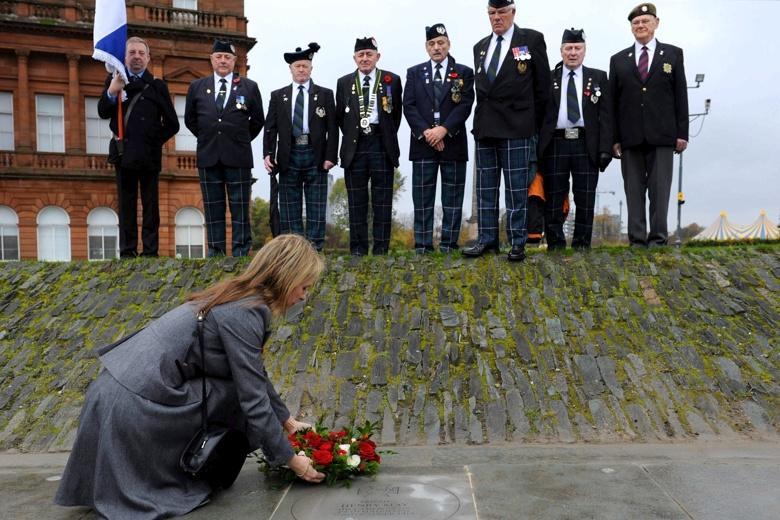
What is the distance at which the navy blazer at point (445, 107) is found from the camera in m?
7.77

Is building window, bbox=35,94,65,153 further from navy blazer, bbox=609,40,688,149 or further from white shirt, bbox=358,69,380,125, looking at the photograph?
navy blazer, bbox=609,40,688,149

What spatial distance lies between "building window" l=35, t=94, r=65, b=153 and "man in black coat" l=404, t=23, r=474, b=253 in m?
31.3

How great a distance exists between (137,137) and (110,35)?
1356mm

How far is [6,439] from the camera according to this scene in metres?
5.07

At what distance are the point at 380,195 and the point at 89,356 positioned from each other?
12.3ft

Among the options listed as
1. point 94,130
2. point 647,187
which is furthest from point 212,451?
point 94,130

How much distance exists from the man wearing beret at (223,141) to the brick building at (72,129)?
26.0m

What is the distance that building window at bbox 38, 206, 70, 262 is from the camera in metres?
33.4

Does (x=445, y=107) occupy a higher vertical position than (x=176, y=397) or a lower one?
higher

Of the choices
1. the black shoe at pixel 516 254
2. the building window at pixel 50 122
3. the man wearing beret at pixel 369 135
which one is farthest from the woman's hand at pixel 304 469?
the building window at pixel 50 122

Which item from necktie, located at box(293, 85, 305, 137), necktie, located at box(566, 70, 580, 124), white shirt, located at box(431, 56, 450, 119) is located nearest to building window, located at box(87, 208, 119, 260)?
necktie, located at box(293, 85, 305, 137)

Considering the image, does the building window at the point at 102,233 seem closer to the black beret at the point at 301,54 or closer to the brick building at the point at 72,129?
the brick building at the point at 72,129

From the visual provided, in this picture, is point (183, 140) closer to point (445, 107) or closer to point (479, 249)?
point (445, 107)

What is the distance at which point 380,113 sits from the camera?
8000 mm
